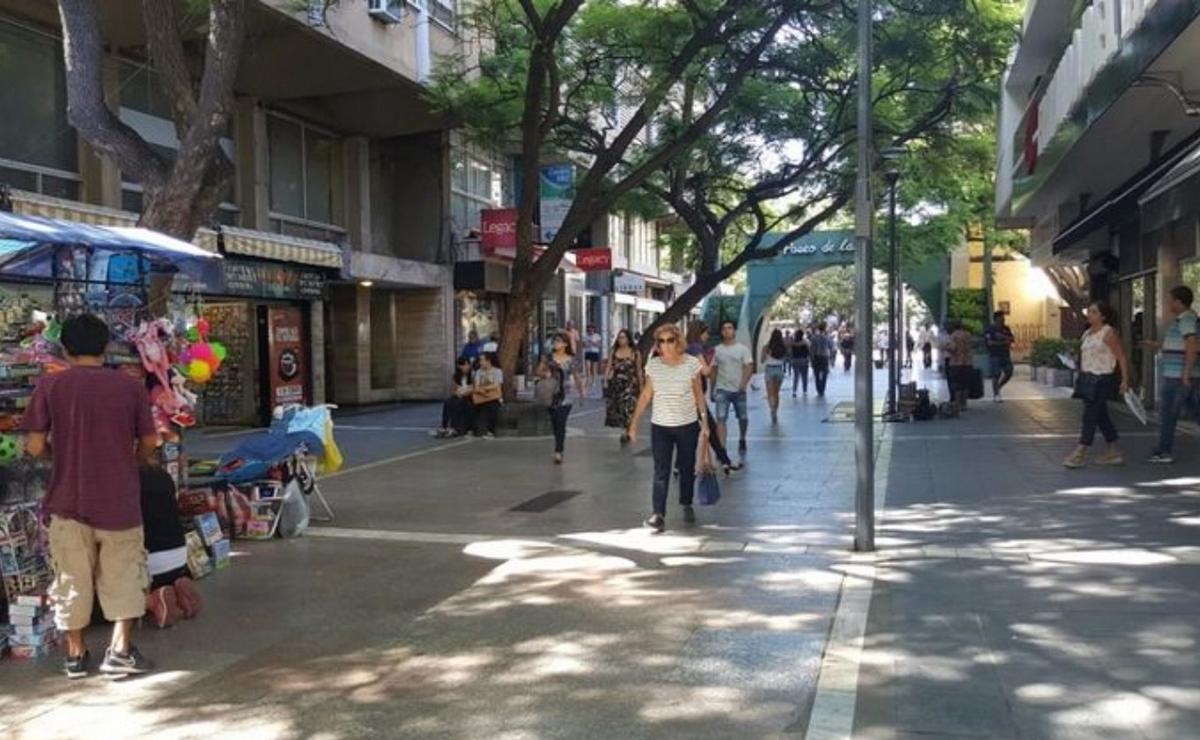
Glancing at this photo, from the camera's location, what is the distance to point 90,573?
5.07 meters

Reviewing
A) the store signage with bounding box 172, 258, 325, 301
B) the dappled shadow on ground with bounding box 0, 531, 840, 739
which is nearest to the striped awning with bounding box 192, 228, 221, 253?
the store signage with bounding box 172, 258, 325, 301

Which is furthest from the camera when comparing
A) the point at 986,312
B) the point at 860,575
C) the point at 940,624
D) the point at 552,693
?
the point at 986,312

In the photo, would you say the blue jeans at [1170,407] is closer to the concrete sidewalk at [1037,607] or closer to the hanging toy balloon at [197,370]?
the concrete sidewalk at [1037,607]

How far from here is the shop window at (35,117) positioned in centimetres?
1358

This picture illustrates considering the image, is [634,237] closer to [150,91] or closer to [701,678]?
[150,91]

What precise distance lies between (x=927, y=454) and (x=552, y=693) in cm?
877

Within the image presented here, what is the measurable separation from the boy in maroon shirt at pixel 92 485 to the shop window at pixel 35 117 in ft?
32.9

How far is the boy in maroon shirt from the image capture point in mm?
4934

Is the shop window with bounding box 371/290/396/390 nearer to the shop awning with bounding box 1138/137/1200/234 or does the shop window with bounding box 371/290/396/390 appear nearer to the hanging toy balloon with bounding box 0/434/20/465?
the shop awning with bounding box 1138/137/1200/234

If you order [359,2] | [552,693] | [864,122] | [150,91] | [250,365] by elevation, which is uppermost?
[359,2]

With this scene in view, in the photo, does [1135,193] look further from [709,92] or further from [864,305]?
[709,92]

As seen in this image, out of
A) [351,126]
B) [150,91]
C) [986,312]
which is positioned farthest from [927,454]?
[986,312]

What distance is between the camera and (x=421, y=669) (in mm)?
5070

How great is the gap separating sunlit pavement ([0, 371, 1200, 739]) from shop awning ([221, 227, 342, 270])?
6.17 metres
